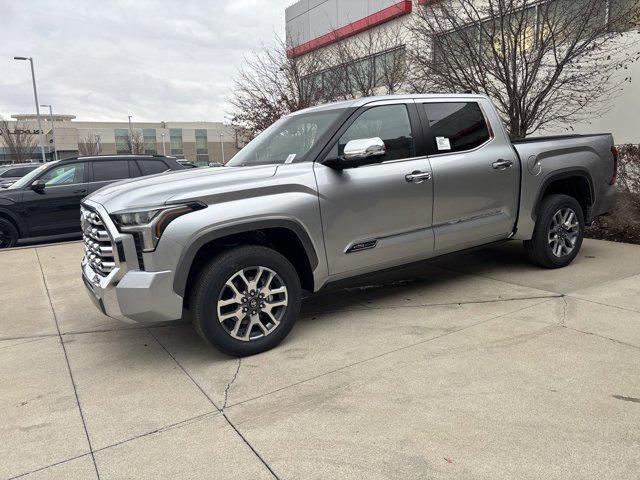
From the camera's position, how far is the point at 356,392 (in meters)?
3.16

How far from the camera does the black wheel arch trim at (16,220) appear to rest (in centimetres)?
898

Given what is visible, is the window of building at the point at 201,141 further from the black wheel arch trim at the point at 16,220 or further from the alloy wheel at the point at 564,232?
the alloy wheel at the point at 564,232

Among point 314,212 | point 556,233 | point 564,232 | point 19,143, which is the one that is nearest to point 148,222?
point 314,212

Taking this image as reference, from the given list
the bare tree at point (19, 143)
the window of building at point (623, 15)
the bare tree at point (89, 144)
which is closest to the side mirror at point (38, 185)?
the window of building at point (623, 15)

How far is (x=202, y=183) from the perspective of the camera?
142 inches

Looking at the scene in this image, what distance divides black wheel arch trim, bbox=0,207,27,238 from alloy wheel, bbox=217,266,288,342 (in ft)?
23.6

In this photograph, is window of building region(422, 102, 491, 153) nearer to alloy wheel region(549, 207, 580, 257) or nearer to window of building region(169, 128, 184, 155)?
alloy wheel region(549, 207, 580, 257)

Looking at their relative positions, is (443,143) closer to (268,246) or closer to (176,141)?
(268,246)

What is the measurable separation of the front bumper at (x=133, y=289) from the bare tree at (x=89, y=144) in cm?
7882

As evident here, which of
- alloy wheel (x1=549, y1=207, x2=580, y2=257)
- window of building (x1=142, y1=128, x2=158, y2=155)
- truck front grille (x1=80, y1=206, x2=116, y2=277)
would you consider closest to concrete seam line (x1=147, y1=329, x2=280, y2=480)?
truck front grille (x1=80, y1=206, x2=116, y2=277)

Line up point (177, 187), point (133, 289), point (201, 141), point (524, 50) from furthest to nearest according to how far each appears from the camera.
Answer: point (201, 141)
point (524, 50)
point (177, 187)
point (133, 289)

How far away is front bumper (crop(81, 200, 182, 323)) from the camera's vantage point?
11.0 feet

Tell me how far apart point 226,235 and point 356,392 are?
1.39 meters

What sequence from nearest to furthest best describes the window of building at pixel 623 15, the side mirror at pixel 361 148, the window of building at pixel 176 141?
the side mirror at pixel 361 148 → the window of building at pixel 623 15 → the window of building at pixel 176 141
